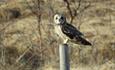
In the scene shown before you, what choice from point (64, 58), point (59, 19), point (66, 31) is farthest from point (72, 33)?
point (64, 58)

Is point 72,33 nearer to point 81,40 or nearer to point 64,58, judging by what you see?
point 81,40

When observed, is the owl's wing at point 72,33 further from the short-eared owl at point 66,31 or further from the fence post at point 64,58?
the fence post at point 64,58

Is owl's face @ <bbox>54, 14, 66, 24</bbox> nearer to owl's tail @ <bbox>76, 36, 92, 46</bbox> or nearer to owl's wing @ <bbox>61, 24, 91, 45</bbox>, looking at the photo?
owl's wing @ <bbox>61, 24, 91, 45</bbox>

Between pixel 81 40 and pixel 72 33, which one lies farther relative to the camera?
pixel 72 33

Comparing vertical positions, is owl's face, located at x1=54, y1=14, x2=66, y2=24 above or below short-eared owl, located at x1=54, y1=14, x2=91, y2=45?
above

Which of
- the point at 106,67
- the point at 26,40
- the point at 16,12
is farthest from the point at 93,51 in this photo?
the point at 16,12

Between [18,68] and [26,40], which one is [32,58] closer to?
[26,40]

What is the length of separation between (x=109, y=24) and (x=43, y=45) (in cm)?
725

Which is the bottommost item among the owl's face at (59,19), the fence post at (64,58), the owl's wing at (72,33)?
the fence post at (64,58)

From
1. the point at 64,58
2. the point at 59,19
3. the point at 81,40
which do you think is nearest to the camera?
the point at 64,58

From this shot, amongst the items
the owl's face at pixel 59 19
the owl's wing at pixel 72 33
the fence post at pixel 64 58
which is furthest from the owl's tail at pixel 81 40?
the fence post at pixel 64 58

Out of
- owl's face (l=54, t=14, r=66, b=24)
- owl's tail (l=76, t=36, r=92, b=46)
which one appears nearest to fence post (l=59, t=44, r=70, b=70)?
owl's tail (l=76, t=36, r=92, b=46)

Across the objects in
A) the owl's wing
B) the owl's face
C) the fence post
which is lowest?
the fence post

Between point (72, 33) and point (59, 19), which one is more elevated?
point (59, 19)
